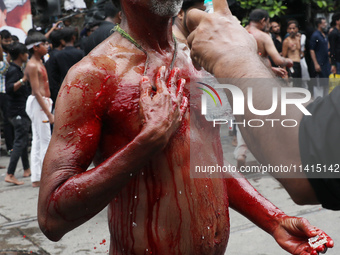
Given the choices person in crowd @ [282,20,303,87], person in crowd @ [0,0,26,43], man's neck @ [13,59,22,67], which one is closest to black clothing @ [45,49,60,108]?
man's neck @ [13,59,22,67]

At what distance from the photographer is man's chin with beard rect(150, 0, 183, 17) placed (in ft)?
6.24

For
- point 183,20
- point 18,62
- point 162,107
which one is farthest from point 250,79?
point 18,62

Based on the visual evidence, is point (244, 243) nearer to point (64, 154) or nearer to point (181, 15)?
point (181, 15)

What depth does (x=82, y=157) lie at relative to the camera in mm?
1768

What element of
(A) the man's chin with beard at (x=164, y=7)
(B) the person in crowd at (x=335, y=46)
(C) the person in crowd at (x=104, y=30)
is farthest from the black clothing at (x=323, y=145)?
(B) the person in crowd at (x=335, y=46)

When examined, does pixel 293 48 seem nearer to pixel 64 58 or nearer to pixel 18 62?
pixel 64 58

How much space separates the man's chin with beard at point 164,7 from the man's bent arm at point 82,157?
34cm

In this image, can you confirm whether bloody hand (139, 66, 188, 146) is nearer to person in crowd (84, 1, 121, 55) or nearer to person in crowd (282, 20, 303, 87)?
person in crowd (84, 1, 121, 55)

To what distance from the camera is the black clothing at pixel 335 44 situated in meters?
10.5

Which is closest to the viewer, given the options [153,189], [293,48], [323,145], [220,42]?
[323,145]

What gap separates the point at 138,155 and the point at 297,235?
29.4 inches

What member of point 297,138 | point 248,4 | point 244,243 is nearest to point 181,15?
point 244,243

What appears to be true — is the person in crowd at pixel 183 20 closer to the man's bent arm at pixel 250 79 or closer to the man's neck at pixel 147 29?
the man's neck at pixel 147 29

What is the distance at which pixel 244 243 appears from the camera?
4207 mm
